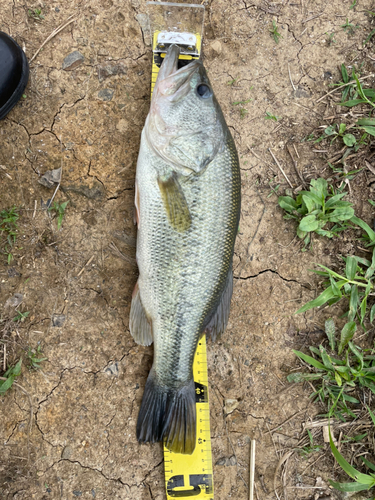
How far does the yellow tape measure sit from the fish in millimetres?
335

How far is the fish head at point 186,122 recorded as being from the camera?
7.70 feet

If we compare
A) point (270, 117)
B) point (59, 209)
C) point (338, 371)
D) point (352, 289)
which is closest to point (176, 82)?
point (270, 117)

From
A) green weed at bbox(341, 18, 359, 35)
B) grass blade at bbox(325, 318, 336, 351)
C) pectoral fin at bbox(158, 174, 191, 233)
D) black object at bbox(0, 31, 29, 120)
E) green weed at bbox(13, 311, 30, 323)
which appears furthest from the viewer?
green weed at bbox(341, 18, 359, 35)

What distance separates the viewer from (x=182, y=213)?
7.68ft

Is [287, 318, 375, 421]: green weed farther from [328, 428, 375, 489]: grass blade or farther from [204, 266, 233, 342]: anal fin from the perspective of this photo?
[204, 266, 233, 342]: anal fin

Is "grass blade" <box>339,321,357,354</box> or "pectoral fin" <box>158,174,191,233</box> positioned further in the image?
"grass blade" <box>339,321,357,354</box>

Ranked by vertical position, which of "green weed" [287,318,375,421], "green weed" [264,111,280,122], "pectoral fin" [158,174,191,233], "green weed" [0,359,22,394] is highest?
"green weed" [264,111,280,122]

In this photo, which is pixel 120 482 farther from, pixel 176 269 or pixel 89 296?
pixel 176 269

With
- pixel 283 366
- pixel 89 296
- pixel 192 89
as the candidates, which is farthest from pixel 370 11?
pixel 89 296

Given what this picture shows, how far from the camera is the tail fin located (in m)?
2.64

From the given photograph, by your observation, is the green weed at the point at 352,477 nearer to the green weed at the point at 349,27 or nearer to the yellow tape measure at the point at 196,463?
the yellow tape measure at the point at 196,463

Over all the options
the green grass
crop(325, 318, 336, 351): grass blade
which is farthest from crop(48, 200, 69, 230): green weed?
crop(325, 318, 336, 351): grass blade

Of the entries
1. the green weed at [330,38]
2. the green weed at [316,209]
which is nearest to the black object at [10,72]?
the green weed at [316,209]

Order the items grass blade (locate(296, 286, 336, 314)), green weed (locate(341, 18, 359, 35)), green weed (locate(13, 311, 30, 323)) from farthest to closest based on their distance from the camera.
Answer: green weed (locate(341, 18, 359, 35)) < grass blade (locate(296, 286, 336, 314)) < green weed (locate(13, 311, 30, 323))
